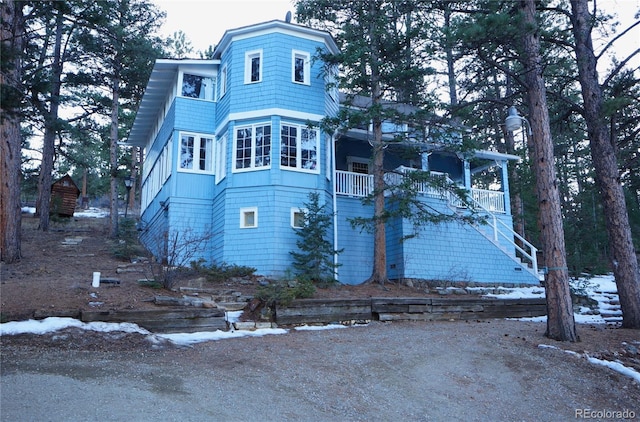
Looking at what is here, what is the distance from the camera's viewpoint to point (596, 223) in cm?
2539

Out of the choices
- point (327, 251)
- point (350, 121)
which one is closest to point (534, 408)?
point (327, 251)

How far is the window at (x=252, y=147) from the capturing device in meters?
15.6

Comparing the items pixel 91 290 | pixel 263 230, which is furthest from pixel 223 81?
pixel 91 290

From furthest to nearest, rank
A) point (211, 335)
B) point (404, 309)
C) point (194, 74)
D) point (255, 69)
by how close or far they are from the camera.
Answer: point (194, 74) → point (255, 69) → point (404, 309) → point (211, 335)

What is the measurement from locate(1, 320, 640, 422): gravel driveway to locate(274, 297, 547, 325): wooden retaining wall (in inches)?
40.5

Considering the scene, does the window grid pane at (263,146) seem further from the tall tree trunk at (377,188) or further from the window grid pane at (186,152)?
the tall tree trunk at (377,188)

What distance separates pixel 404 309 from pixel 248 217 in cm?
602

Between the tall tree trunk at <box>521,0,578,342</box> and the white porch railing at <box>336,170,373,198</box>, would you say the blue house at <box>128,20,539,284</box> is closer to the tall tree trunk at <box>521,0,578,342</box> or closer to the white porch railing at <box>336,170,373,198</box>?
the white porch railing at <box>336,170,373,198</box>

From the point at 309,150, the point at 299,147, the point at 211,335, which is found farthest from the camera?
the point at 309,150

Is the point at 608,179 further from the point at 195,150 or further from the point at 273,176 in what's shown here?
the point at 195,150

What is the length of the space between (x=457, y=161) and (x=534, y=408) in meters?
15.4

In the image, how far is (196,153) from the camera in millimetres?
16969

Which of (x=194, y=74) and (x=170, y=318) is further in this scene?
(x=194, y=74)

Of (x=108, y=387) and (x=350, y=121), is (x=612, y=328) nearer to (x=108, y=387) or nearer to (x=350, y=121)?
(x=350, y=121)
